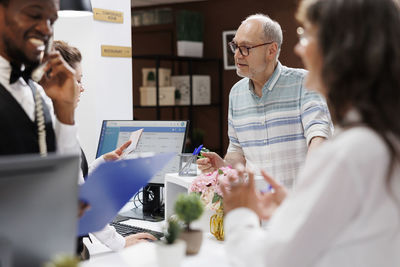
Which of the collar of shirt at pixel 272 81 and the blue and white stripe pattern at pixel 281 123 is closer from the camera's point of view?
the blue and white stripe pattern at pixel 281 123

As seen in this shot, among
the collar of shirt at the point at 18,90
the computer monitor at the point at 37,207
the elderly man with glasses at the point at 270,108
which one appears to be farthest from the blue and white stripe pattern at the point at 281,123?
the computer monitor at the point at 37,207

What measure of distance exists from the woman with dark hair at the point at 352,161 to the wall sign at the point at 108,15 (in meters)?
2.67

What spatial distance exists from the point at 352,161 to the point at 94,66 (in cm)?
290

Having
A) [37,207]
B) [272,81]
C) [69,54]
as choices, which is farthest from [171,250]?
[272,81]

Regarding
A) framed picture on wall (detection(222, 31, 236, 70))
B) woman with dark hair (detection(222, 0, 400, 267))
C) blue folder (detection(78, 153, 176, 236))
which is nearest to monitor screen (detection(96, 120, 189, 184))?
blue folder (detection(78, 153, 176, 236))

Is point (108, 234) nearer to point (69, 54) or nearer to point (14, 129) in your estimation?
point (14, 129)

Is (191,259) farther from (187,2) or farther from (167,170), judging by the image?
(187,2)

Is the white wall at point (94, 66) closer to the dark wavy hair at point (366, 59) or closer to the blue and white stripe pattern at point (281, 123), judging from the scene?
the blue and white stripe pattern at point (281, 123)

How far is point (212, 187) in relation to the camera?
2016mm

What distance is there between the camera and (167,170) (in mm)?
2785

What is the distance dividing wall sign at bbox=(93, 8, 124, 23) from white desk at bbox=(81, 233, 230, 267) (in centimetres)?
235

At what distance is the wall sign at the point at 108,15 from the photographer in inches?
141

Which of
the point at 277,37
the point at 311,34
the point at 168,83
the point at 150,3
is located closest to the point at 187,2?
the point at 150,3

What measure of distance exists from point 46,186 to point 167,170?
173 cm
